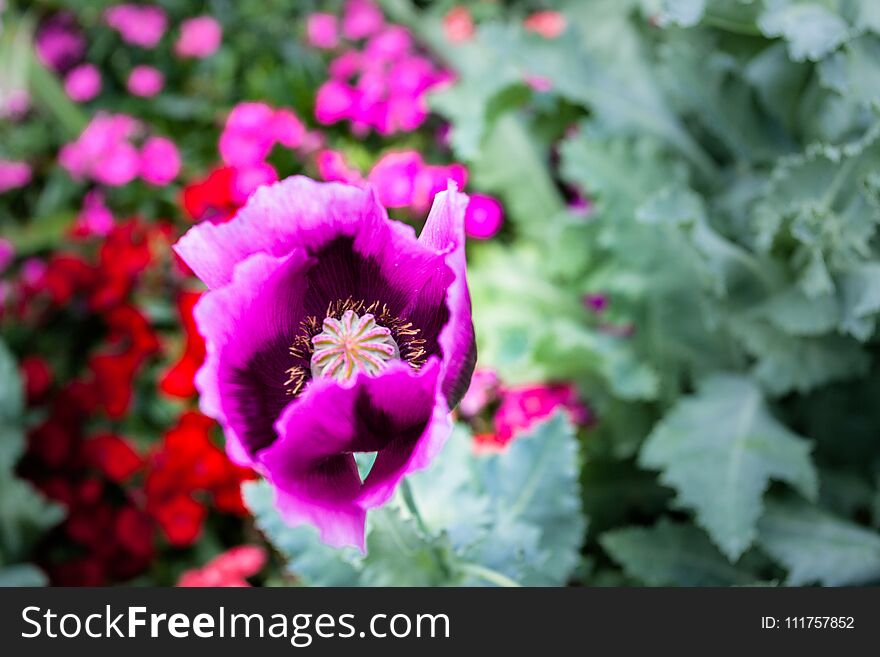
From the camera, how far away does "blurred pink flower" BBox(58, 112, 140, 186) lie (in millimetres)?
2029

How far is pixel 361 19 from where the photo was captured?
2285mm

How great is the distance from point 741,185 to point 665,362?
324mm

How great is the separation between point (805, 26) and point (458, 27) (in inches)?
47.5

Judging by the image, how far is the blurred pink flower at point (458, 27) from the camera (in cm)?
209

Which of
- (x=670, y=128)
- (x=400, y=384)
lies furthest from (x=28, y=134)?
(x=400, y=384)

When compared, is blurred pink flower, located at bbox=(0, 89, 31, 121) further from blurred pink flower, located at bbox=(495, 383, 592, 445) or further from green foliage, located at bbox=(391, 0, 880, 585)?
blurred pink flower, located at bbox=(495, 383, 592, 445)

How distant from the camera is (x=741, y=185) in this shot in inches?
53.6

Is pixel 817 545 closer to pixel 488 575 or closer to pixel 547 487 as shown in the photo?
pixel 547 487

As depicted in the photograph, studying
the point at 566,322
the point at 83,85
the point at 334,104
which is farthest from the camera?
the point at 83,85

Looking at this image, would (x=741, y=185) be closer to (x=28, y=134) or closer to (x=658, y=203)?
(x=658, y=203)

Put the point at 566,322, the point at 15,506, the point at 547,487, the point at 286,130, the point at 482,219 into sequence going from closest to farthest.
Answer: the point at 547,487 < the point at 15,506 < the point at 566,322 < the point at 482,219 < the point at 286,130

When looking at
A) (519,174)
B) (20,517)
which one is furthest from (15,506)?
(519,174)

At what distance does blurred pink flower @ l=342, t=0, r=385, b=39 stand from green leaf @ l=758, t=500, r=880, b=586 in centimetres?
169

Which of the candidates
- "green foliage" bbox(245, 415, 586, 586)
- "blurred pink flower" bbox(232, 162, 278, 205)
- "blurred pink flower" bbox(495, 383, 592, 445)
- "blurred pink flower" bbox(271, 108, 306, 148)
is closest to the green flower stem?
"green foliage" bbox(245, 415, 586, 586)
